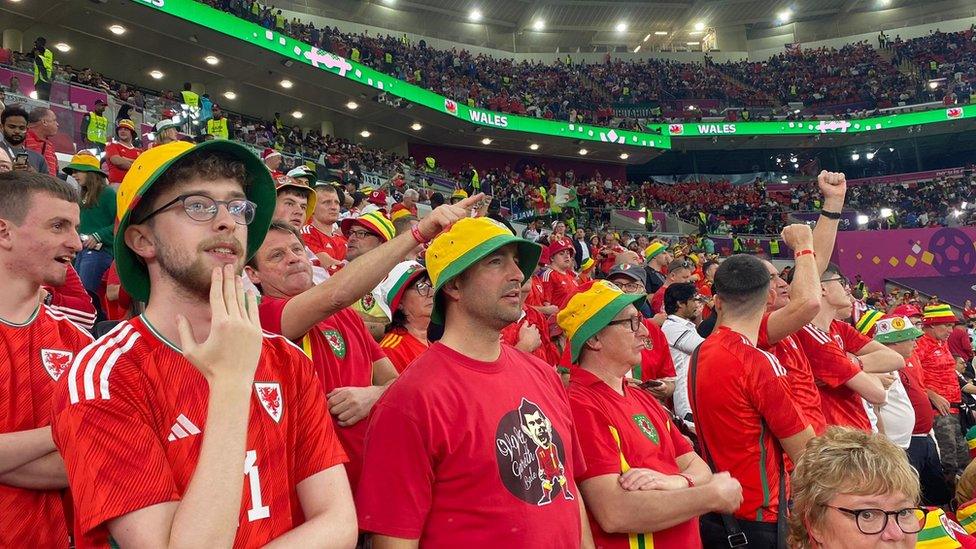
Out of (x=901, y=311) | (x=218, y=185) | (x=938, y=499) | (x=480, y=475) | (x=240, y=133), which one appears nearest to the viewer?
(x=218, y=185)

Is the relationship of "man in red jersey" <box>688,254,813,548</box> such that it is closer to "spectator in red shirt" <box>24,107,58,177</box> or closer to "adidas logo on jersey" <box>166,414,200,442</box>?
"adidas logo on jersey" <box>166,414,200,442</box>

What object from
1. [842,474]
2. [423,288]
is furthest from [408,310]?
[842,474]

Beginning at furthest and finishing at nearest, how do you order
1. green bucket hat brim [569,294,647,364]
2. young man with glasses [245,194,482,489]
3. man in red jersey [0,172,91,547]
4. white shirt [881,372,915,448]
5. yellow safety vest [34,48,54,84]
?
yellow safety vest [34,48,54,84] → white shirt [881,372,915,448] → green bucket hat brim [569,294,647,364] → young man with glasses [245,194,482,489] → man in red jersey [0,172,91,547]

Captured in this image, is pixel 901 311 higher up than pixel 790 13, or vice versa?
pixel 790 13

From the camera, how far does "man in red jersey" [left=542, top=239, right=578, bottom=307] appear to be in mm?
7215

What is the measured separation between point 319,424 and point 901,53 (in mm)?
39332

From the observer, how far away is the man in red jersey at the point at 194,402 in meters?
1.25

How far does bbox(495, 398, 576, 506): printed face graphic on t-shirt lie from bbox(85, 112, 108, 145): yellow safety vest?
28.1 feet

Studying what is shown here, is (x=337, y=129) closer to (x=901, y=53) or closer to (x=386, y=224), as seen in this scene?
(x=386, y=224)

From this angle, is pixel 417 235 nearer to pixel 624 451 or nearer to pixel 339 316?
pixel 339 316

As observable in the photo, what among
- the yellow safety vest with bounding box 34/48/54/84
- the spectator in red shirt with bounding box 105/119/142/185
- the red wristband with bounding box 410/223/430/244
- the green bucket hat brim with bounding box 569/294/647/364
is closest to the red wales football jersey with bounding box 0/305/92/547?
the red wristband with bounding box 410/223/430/244

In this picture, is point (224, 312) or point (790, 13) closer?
point (224, 312)

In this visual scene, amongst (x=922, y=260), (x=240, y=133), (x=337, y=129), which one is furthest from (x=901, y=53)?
(x=240, y=133)

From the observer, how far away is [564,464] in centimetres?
215
